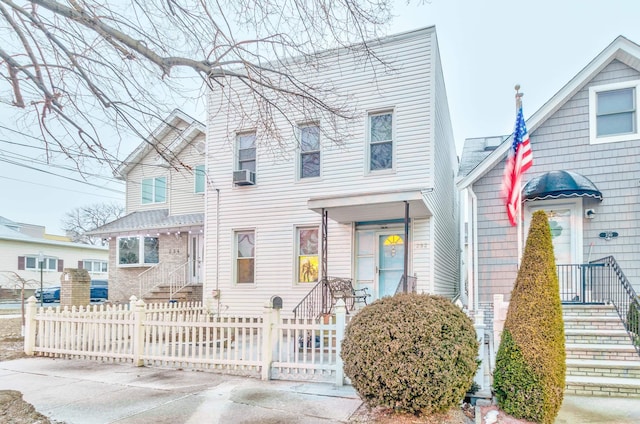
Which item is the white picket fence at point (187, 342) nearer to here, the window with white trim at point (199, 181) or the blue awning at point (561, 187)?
the blue awning at point (561, 187)

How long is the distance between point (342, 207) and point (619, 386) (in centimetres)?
557

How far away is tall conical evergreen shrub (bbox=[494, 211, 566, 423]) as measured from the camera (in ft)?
15.8

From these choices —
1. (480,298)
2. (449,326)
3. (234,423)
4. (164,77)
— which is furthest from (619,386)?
(164,77)

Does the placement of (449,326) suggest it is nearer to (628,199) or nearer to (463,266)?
Result: (628,199)

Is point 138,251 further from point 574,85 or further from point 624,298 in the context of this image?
point 624,298

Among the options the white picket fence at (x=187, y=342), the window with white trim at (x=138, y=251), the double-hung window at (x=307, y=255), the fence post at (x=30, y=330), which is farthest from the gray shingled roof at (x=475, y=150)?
the fence post at (x=30, y=330)

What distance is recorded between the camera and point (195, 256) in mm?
15273

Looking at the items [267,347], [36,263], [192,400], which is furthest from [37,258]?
[192,400]

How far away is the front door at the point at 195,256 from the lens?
1508 centimetres

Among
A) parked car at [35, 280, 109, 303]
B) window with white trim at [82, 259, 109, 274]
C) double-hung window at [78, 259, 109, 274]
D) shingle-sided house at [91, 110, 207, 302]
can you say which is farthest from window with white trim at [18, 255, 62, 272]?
shingle-sided house at [91, 110, 207, 302]

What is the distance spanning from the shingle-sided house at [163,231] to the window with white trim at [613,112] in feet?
35.8

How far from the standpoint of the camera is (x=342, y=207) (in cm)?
924

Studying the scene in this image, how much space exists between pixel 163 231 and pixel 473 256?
34.5ft

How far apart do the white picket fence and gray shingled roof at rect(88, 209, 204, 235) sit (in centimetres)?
537
